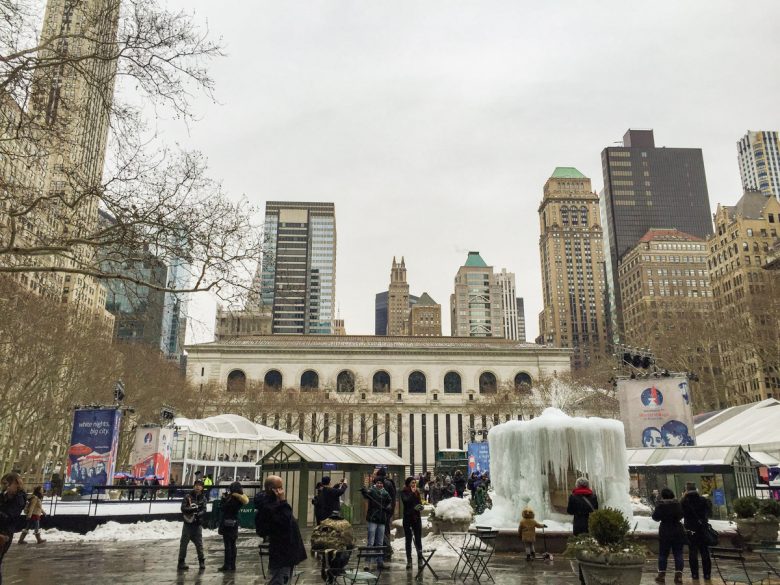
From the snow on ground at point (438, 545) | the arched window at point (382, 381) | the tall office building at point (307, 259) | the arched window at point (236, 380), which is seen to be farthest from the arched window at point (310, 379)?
the tall office building at point (307, 259)

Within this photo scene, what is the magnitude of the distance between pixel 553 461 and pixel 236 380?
2541 inches

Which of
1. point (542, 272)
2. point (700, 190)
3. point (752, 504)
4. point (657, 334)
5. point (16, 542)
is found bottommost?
point (16, 542)

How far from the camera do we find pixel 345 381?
76.6 metres

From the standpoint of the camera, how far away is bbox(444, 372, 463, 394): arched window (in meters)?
77.5

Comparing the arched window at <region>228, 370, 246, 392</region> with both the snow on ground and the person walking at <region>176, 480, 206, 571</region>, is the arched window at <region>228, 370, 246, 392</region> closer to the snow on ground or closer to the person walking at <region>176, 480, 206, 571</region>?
the snow on ground

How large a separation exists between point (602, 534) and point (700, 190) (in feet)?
604

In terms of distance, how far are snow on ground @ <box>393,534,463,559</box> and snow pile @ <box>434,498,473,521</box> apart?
0.72m

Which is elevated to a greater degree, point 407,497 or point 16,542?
point 407,497

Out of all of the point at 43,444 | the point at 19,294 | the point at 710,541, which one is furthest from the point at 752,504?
the point at 43,444

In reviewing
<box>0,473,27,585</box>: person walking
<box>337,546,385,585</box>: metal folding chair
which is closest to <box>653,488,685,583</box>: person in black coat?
<box>337,546,385,585</box>: metal folding chair

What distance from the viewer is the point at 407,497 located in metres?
12.0

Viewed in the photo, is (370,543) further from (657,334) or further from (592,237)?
(592,237)

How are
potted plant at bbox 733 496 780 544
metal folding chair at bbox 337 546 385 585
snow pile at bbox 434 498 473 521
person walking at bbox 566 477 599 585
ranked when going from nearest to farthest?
metal folding chair at bbox 337 546 385 585, person walking at bbox 566 477 599 585, potted plant at bbox 733 496 780 544, snow pile at bbox 434 498 473 521

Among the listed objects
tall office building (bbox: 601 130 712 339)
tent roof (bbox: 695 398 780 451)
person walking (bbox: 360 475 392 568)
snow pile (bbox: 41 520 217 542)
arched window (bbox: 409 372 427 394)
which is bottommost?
snow pile (bbox: 41 520 217 542)
